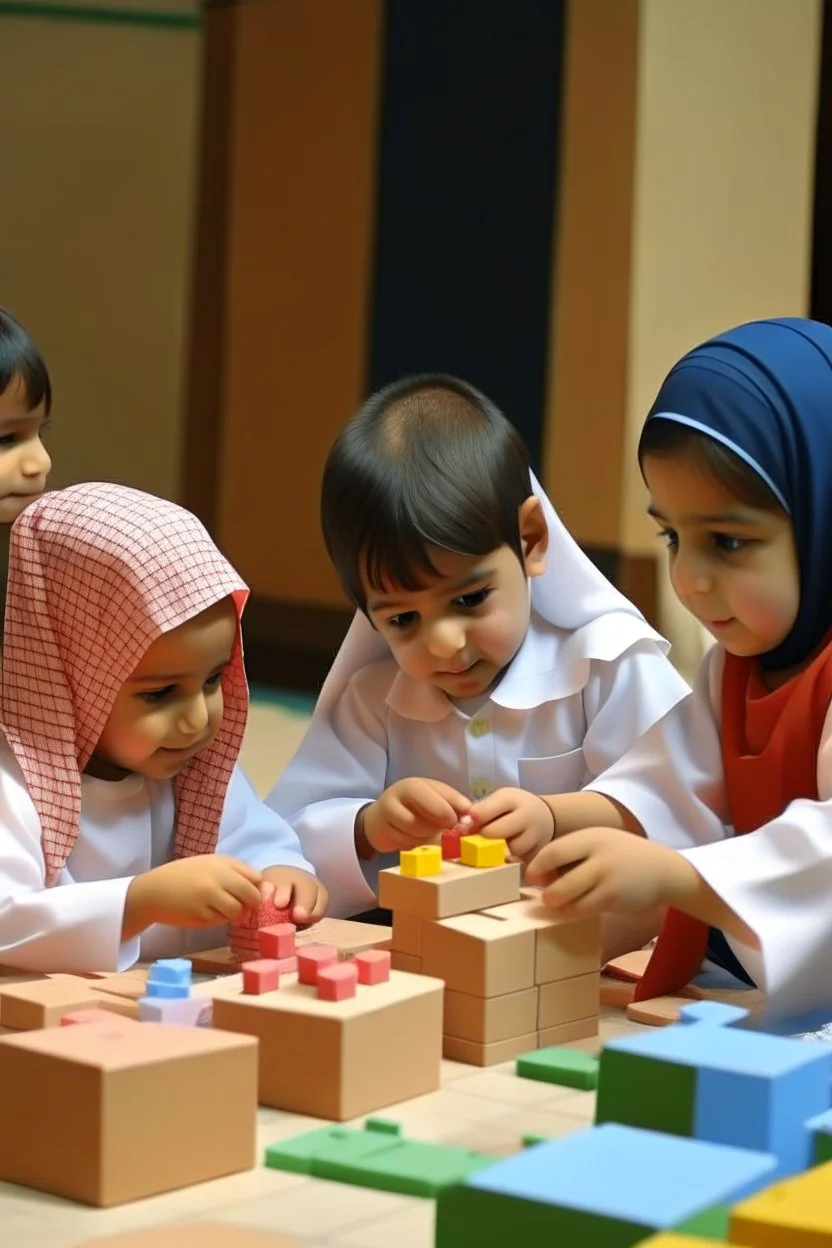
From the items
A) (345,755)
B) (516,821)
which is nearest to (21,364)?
(345,755)

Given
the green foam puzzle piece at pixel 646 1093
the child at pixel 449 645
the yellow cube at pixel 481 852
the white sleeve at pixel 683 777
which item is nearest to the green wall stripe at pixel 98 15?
the child at pixel 449 645

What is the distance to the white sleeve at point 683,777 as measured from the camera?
1688 millimetres

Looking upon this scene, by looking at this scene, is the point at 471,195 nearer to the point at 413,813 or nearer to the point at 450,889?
the point at 413,813

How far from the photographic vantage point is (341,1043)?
1.22 metres

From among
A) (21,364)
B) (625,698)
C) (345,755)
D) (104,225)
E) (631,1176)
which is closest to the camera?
(631,1176)

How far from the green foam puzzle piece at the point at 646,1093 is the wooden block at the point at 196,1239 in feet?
0.68

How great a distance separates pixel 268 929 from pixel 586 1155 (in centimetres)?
52

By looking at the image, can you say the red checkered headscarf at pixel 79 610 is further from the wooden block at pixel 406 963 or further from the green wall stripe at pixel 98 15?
the green wall stripe at pixel 98 15

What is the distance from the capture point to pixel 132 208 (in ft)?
23.7

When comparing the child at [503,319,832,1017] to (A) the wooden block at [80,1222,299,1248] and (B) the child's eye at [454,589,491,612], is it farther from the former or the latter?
(A) the wooden block at [80,1222,299,1248]

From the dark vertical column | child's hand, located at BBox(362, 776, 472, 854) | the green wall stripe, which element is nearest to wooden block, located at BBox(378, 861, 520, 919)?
child's hand, located at BBox(362, 776, 472, 854)

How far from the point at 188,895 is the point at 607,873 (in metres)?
0.38

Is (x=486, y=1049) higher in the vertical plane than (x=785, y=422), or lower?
lower

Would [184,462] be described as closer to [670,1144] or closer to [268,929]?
[268,929]
